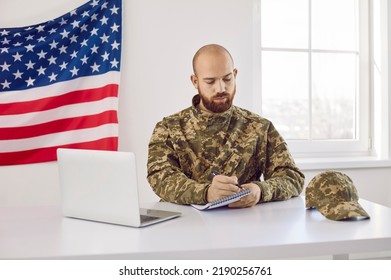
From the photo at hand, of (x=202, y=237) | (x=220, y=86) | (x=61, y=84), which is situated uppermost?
(x=61, y=84)

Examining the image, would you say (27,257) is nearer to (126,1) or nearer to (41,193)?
(41,193)

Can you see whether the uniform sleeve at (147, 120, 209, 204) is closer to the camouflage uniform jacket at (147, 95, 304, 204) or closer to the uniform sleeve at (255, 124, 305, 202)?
the camouflage uniform jacket at (147, 95, 304, 204)

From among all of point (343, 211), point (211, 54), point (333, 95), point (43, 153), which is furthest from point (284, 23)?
point (343, 211)

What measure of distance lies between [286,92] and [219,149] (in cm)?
122

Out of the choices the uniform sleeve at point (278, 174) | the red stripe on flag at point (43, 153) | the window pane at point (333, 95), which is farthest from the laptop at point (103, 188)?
the window pane at point (333, 95)

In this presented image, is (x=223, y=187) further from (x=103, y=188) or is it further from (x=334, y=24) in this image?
(x=334, y=24)

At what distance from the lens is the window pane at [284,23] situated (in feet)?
8.77

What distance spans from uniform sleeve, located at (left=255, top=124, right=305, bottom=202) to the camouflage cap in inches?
6.3

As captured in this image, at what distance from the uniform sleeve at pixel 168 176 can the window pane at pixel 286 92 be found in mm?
1193

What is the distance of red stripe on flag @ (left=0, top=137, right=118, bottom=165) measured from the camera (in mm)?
2221

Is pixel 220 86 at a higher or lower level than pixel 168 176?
higher

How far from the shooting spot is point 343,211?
1.11 metres

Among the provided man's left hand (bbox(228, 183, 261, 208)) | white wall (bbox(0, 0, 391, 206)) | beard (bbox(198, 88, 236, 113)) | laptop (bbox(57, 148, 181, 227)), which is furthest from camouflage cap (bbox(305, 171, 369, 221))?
white wall (bbox(0, 0, 391, 206))
